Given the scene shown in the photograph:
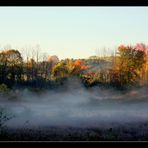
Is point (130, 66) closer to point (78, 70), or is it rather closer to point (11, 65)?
point (78, 70)

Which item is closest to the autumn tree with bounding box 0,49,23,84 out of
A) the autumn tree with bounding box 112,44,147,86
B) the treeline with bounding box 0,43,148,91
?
the treeline with bounding box 0,43,148,91

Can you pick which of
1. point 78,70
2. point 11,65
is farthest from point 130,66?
point 11,65

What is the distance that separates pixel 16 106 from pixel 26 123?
165mm

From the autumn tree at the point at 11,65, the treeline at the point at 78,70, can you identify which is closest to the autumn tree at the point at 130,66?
the treeline at the point at 78,70

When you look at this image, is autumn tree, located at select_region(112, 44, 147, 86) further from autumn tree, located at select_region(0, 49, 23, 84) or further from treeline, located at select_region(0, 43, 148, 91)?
autumn tree, located at select_region(0, 49, 23, 84)

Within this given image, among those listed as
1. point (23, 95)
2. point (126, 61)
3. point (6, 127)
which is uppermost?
point (126, 61)

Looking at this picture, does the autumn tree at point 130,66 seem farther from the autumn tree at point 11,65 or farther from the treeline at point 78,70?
the autumn tree at point 11,65

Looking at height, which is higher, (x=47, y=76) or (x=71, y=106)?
(x=47, y=76)
